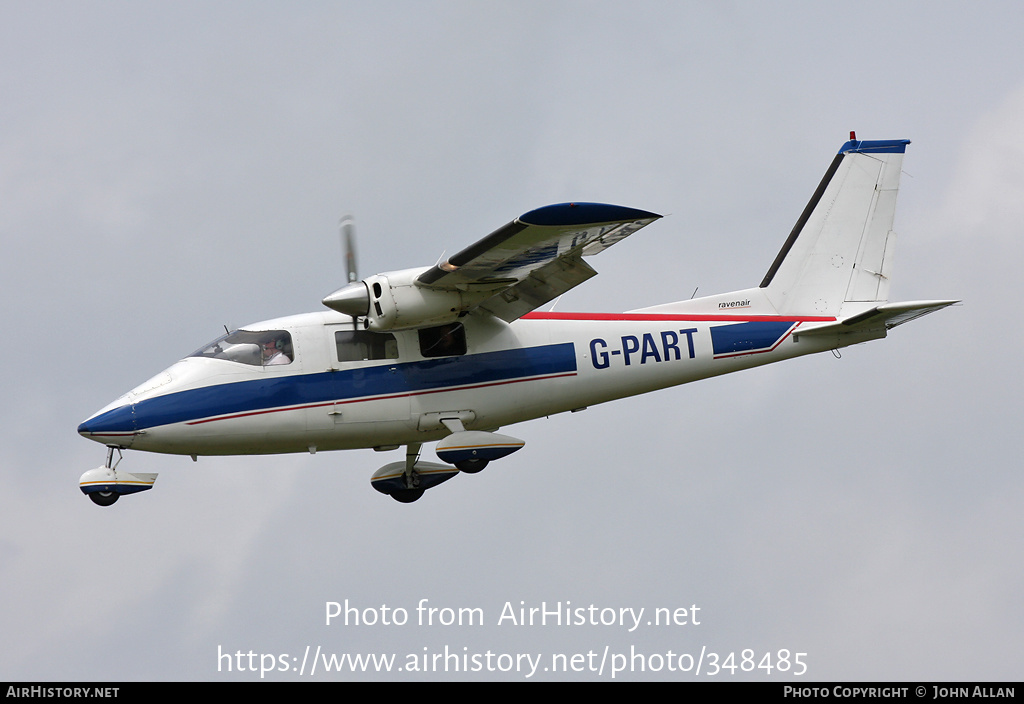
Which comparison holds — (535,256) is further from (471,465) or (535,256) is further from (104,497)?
(104,497)

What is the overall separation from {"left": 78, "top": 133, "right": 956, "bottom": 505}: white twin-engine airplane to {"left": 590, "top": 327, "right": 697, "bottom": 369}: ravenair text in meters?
0.02

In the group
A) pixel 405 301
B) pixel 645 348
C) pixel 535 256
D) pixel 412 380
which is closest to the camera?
pixel 535 256

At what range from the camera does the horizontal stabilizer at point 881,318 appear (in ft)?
62.1

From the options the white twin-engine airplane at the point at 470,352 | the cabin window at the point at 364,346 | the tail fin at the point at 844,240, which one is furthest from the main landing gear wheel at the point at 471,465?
the tail fin at the point at 844,240

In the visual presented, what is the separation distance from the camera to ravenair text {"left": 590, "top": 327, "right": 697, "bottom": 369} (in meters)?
19.2

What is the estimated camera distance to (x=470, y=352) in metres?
18.6

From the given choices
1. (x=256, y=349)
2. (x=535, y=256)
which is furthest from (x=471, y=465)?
(x=256, y=349)

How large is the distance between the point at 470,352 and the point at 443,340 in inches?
17.6

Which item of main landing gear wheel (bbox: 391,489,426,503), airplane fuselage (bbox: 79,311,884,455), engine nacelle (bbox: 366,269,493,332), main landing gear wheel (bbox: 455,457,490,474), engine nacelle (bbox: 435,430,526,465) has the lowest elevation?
main landing gear wheel (bbox: 391,489,426,503)

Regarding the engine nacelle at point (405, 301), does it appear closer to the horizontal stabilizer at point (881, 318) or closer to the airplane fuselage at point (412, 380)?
the airplane fuselage at point (412, 380)

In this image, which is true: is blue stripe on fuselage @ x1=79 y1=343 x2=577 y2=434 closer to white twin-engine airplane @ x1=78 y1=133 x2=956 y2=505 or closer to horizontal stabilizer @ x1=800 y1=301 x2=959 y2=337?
Answer: white twin-engine airplane @ x1=78 y1=133 x2=956 y2=505

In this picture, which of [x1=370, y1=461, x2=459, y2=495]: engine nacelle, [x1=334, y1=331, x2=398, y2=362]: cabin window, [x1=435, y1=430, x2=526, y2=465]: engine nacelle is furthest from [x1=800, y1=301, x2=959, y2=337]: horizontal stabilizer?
[x1=334, y1=331, x2=398, y2=362]: cabin window

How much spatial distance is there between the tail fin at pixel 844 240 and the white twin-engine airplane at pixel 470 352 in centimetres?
4

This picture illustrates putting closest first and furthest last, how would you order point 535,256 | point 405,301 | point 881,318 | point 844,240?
point 535,256 → point 405,301 → point 881,318 → point 844,240
